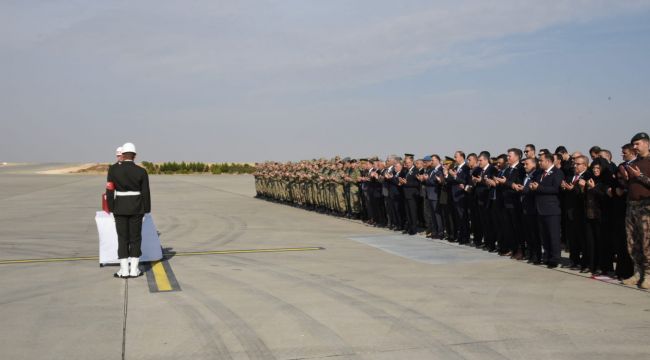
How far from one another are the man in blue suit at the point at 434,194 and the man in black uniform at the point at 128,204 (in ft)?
20.2

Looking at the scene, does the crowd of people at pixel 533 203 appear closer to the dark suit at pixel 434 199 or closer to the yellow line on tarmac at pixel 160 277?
the dark suit at pixel 434 199

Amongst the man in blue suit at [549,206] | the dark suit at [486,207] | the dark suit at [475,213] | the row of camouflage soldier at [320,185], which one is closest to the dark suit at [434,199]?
the dark suit at [475,213]

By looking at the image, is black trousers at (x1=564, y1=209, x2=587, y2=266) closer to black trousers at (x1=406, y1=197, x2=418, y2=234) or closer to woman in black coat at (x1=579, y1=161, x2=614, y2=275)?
woman in black coat at (x1=579, y1=161, x2=614, y2=275)

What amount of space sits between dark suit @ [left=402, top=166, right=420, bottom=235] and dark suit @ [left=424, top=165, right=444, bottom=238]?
0.76 meters

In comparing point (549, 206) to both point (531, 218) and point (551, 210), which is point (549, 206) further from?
point (531, 218)

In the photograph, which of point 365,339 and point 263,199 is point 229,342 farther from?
point 263,199

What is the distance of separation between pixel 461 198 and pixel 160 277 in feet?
19.7

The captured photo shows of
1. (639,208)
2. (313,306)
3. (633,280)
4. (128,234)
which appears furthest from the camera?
(128,234)

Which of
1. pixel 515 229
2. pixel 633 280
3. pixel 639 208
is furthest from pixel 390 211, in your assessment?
pixel 639 208

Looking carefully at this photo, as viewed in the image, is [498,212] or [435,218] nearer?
[498,212]

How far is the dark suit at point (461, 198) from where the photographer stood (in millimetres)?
11992

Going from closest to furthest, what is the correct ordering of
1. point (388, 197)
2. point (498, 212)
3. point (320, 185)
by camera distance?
point (498, 212), point (388, 197), point (320, 185)

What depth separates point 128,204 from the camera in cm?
906

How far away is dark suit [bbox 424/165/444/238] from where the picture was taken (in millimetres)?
12953
